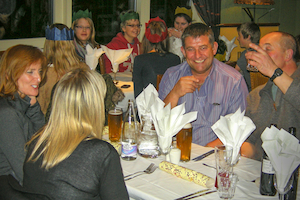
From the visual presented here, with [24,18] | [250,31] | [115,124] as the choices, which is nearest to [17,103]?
[115,124]

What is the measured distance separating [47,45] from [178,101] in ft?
4.56

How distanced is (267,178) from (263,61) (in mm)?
897

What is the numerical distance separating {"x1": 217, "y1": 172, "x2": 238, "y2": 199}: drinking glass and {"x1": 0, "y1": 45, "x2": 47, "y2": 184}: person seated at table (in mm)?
987

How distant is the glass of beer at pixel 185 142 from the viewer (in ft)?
5.71

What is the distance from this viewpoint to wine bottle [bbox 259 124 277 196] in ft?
4.42

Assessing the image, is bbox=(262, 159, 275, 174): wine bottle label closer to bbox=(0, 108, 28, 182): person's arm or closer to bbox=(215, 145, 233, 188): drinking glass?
bbox=(215, 145, 233, 188): drinking glass

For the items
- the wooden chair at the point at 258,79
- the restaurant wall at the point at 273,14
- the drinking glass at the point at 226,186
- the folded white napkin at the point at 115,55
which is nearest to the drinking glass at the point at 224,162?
the drinking glass at the point at 226,186

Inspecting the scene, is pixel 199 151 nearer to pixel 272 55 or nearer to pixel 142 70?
pixel 272 55

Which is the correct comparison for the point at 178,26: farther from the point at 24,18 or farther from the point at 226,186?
the point at 226,186

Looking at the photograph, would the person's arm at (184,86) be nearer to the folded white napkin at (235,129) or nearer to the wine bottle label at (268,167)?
the folded white napkin at (235,129)

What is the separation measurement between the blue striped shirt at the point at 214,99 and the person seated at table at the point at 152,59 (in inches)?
38.5

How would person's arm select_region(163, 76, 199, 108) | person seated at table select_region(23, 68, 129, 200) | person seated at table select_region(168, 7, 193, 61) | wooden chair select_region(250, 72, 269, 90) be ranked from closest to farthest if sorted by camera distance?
1. person seated at table select_region(23, 68, 129, 200)
2. person's arm select_region(163, 76, 199, 108)
3. wooden chair select_region(250, 72, 269, 90)
4. person seated at table select_region(168, 7, 193, 61)

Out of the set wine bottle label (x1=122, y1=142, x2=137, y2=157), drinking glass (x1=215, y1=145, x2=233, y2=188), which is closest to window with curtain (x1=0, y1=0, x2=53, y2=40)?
wine bottle label (x1=122, y1=142, x2=137, y2=157)

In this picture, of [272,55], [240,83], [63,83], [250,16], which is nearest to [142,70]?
[240,83]
